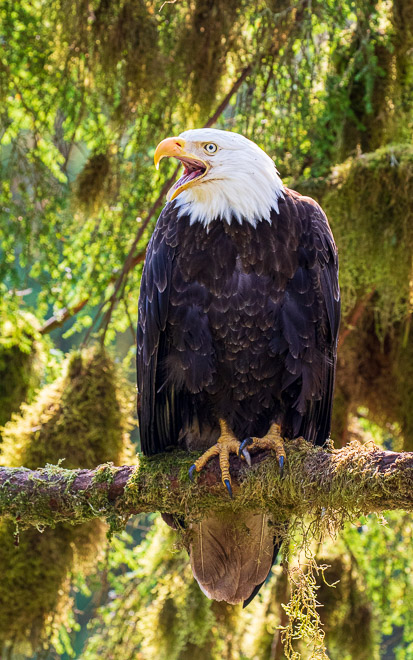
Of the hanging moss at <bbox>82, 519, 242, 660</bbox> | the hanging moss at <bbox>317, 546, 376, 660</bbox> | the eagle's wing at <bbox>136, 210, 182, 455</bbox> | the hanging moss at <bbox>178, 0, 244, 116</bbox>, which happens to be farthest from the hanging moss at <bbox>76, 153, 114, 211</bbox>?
the hanging moss at <bbox>317, 546, 376, 660</bbox>

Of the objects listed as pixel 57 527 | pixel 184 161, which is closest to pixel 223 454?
pixel 184 161

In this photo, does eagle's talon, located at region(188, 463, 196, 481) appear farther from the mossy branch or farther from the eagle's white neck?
the eagle's white neck

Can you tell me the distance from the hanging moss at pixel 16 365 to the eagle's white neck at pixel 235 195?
7.20ft

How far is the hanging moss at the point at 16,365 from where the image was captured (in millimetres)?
5188

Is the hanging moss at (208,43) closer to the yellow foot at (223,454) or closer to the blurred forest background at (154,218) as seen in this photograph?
the blurred forest background at (154,218)

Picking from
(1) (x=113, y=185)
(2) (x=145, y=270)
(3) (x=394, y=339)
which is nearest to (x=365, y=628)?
(3) (x=394, y=339)

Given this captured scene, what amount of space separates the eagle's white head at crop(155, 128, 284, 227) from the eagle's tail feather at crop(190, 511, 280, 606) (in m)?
1.32

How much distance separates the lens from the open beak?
129 inches

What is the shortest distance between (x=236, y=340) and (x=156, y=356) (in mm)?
389

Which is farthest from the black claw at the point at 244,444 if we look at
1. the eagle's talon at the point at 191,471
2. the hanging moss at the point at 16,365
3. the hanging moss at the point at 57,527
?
the hanging moss at the point at 16,365

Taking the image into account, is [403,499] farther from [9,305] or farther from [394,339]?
[9,305]

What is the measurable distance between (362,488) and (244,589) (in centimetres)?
124

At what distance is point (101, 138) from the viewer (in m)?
5.51

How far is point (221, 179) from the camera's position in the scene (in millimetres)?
3383
